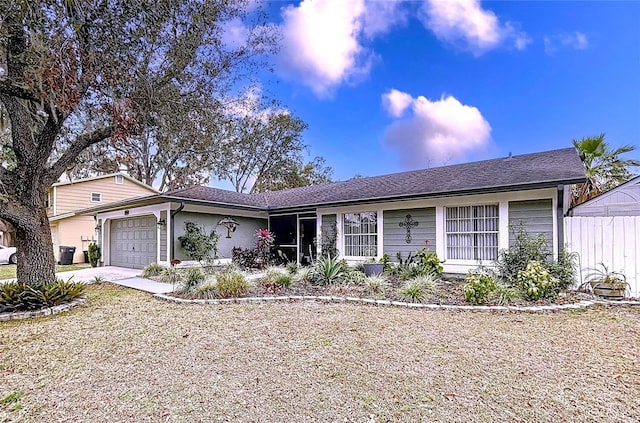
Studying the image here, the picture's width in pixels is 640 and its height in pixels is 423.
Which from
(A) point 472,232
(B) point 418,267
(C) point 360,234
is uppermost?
(A) point 472,232

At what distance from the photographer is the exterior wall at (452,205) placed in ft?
26.2

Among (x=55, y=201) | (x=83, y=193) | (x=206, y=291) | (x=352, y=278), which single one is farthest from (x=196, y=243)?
(x=55, y=201)

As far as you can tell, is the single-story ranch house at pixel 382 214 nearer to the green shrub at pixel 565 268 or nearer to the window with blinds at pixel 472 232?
the window with blinds at pixel 472 232

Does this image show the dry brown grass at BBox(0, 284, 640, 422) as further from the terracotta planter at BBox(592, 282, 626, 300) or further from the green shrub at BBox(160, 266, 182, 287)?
the green shrub at BBox(160, 266, 182, 287)

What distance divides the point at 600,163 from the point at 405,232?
7.04 metres

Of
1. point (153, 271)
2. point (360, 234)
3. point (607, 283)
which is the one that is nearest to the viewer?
point (607, 283)

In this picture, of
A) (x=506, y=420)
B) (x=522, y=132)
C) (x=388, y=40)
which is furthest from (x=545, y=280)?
(x=522, y=132)

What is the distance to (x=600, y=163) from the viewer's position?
11414mm

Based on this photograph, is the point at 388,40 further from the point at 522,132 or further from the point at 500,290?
the point at 500,290

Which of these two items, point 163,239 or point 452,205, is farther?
point 163,239

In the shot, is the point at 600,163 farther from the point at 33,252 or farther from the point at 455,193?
the point at 33,252

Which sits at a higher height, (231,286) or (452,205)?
(452,205)

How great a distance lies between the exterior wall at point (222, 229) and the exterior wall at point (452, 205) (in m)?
3.94

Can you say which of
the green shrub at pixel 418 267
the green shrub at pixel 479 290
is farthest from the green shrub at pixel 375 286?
the green shrub at pixel 479 290
